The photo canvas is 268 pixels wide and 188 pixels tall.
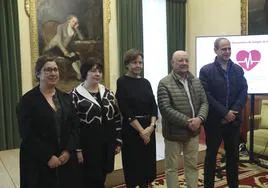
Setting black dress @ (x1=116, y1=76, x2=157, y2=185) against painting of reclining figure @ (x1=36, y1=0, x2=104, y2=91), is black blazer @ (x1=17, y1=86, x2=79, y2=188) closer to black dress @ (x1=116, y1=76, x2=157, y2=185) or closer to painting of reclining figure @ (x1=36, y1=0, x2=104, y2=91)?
black dress @ (x1=116, y1=76, x2=157, y2=185)

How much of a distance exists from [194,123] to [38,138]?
4.10 feet

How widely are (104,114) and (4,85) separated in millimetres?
2695

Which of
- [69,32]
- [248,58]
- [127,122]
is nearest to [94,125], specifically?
[127,122]

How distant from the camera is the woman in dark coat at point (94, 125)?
→ 251 cm

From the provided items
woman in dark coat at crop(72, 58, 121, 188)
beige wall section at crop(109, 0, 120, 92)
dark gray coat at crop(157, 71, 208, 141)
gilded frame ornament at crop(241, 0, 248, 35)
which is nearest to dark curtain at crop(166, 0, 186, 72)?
beige wall section at crop(109, 0, 120, 92)

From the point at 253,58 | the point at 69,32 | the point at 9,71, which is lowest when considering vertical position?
the point at 9,71

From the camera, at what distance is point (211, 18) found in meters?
6.03

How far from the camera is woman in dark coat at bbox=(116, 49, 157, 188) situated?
275cm

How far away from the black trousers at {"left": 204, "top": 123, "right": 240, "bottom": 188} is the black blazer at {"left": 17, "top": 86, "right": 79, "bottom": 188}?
135 centimetres

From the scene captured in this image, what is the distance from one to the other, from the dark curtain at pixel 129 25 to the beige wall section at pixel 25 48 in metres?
1.49

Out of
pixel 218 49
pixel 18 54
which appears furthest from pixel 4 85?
pixel 218 49

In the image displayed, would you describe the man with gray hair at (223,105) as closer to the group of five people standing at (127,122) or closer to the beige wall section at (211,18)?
the group of five people standing at (127,122)

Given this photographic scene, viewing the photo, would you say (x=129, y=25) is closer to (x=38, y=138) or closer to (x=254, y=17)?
(x=254, y=17)

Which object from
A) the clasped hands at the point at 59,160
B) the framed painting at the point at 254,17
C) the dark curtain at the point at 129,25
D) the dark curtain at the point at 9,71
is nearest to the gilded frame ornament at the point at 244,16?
the framed painting at the point at 254,17
